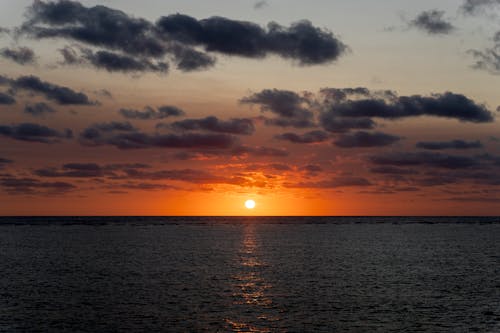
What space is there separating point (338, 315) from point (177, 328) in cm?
1621

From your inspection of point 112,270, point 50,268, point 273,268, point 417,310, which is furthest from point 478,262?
point 50,268

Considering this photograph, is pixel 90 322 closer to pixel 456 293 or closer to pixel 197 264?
pixel 456 293

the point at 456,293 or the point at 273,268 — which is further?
the point at 273,268

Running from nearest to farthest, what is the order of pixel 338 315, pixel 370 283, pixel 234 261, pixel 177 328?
pixel 177 328
pixel 338 315
pixel 370 283
pixel 234 261

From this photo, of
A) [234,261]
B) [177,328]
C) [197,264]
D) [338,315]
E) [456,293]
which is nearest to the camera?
[177,328]

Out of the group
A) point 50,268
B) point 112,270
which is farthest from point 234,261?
point 50,268

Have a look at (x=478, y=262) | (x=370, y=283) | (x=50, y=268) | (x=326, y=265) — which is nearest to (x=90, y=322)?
(x=370, y=283)

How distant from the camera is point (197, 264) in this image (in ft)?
352

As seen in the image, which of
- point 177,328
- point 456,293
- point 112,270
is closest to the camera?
point 177,328

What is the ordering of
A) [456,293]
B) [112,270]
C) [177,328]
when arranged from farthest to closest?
[112,270] → [456,293] → [177,328]

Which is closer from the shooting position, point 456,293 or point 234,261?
point 456,293

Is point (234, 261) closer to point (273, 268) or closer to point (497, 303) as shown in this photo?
point (273, 268)

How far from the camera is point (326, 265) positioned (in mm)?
107375

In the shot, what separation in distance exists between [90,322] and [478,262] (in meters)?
85.9
